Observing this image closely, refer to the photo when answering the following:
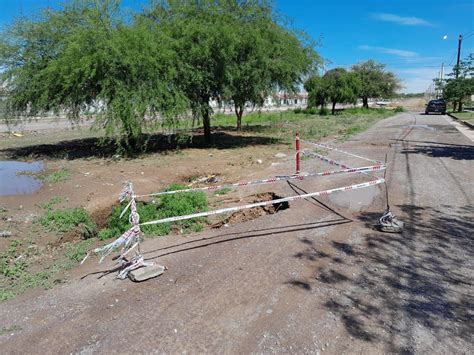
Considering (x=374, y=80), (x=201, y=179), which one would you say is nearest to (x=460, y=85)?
(x=374, y=80)

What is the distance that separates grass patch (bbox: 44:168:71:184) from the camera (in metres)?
10.5

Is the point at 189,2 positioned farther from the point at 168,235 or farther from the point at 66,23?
the point at 168,235

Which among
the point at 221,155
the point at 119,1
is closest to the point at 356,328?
the point at 221,155

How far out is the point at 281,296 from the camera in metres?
3.88

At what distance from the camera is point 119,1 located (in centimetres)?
1412

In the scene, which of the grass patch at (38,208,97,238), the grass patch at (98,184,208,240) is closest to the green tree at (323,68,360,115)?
the grass patch at (98,184,208,240)

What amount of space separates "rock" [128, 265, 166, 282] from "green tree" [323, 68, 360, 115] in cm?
4537

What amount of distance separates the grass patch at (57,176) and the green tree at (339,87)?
1585 inches

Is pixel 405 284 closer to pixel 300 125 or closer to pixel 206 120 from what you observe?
pixel 206 120

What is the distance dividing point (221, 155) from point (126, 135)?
12.1 ft

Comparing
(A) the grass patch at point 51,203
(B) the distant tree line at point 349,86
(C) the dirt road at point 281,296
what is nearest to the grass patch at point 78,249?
(C) the dirt road at point 281,296

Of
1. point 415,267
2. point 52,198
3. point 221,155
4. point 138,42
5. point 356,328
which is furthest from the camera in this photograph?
point 221,155

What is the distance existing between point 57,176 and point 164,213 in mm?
5740

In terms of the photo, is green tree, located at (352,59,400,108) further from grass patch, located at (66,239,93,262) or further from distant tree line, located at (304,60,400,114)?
grass patch, located at (66,239,93,262)
